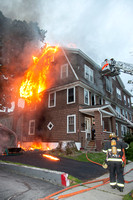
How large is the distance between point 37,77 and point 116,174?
47.4ft

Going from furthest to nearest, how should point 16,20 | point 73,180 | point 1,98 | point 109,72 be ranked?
point 109,72 → point 1,98 → point 16,20 → point 73,180

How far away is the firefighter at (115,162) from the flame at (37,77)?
41.7ft

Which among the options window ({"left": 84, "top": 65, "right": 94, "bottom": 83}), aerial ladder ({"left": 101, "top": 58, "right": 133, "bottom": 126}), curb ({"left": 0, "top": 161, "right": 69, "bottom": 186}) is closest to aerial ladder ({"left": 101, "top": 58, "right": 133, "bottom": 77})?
aerial ladder ({"left": 101, "top": 58, "right": 133, "bottom": 126})

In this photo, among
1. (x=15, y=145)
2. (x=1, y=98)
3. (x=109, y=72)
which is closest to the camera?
(x=15, y=145)

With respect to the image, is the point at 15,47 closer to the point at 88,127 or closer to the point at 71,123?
the point at 71,123

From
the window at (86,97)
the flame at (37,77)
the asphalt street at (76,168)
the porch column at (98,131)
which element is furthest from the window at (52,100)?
the asphalt street at (76,168)

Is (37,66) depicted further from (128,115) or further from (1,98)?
(128,115)

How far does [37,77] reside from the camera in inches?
679

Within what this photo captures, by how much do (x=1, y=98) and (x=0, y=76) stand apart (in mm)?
2485

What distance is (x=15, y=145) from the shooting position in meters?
13.2

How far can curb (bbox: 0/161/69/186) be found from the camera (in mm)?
4754

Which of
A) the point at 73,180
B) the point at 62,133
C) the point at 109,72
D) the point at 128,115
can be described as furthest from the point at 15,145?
the point at 128,115

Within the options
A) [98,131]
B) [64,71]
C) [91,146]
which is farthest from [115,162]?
[64,71]

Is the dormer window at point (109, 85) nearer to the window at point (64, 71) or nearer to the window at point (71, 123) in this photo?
the window at point (64, 71)
